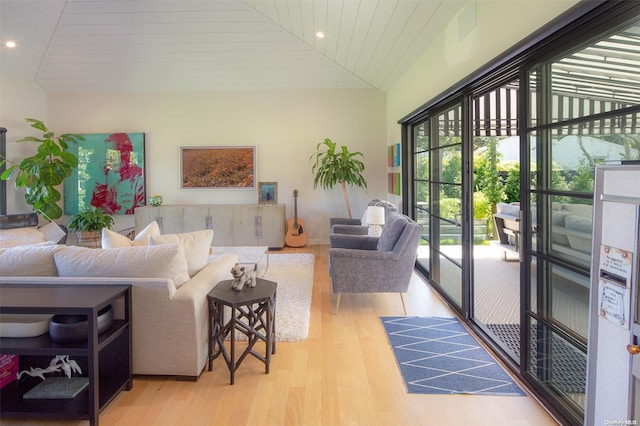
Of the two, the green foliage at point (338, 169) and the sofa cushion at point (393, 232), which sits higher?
the green foliage at point (338, 169)

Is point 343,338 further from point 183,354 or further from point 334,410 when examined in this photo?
point 183,354

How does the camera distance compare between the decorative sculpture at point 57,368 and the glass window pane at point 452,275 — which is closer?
the decorative sculpture at point 57,368

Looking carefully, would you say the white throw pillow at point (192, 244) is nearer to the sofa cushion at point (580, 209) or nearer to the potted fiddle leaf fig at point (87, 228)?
the sofa cushion at point (580, 209)

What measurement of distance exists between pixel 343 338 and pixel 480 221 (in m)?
5.34

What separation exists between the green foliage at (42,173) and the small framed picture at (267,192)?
10.5 feet

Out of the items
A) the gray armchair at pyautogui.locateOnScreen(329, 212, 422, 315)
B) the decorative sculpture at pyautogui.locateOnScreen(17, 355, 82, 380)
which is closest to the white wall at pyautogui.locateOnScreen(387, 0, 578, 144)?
the gray armchair at pyautogui.locateOnScreen(329, 212, 422, 315)

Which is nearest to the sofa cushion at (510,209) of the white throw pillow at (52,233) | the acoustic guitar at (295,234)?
the acoustic guitar at (295,234)

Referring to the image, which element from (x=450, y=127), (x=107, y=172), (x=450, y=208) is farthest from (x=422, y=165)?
(x=107, y=172)

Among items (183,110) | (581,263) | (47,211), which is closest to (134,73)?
(183,110)

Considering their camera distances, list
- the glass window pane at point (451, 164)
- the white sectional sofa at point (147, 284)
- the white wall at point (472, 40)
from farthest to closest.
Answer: the glass window pane at point (451, 164)
the white sectional sofa at point (147, 284)
the white wall at point (472, 40)

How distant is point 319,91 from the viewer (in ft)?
23.6

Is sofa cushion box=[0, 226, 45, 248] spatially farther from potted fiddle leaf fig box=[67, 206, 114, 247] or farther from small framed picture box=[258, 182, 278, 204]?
small framed picture box=[258, 182, 278, 204]

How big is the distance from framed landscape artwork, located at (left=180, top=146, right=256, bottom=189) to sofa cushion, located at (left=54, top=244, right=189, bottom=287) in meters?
4.88

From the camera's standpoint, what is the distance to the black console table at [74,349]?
1.93m
